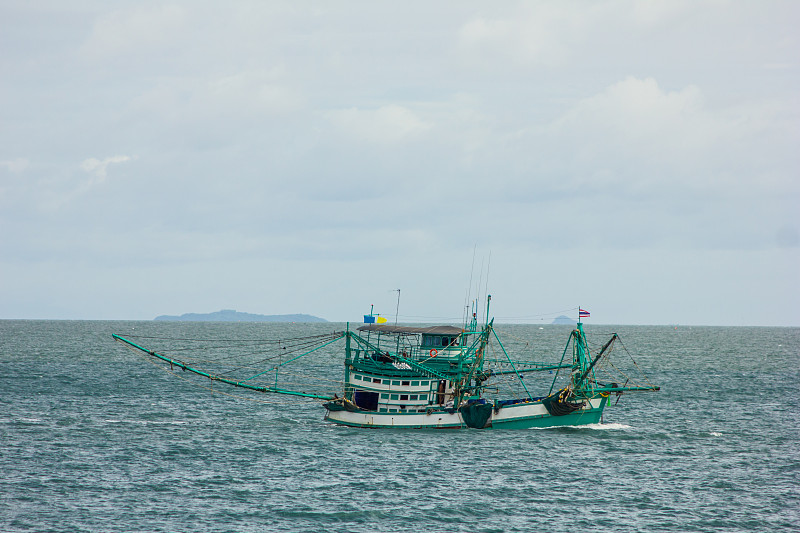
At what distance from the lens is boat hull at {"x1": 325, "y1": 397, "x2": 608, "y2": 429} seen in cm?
6619

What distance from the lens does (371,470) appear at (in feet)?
173

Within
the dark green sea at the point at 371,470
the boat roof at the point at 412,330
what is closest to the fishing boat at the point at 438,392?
the boat roof at the point at 412,330

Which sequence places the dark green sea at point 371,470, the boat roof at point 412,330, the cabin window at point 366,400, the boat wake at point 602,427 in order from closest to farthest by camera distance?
the dark green sea at point 371,470 < the cabin window at point 366,400 < the boat roof at point 412,330 < the boat wake at point 602,427

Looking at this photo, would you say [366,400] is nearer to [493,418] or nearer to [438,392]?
→ [438,392]

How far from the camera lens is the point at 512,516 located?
43.7 meters

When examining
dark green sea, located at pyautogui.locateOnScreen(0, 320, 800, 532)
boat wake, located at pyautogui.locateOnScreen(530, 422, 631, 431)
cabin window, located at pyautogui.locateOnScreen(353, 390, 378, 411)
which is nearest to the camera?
dark green sea, located at pyautogui.locateOnScreen(0, 320, 800, 532)

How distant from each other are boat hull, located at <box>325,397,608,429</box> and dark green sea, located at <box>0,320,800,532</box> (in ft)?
3.23

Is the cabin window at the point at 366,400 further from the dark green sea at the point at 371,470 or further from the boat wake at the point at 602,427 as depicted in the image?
the boat wake at the point at 602,427

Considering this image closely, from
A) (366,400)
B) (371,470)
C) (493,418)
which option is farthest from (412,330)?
(371,470)

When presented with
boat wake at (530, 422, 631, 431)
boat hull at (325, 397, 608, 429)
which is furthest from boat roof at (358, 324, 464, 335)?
boat wake at (530, 422, 631, 431)

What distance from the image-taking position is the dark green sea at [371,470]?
4278 centimetres

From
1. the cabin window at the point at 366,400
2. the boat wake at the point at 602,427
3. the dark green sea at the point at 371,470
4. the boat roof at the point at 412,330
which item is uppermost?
the boat roof at the point at 412,330

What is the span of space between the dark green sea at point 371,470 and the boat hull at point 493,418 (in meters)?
0.99

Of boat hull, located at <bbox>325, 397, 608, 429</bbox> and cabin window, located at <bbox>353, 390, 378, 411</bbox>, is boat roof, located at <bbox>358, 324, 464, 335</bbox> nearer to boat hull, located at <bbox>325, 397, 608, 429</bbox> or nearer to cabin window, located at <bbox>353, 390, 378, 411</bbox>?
cabin window, located at <bbox>353, 390, 378, 411</bbox>
